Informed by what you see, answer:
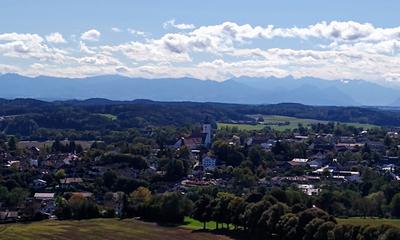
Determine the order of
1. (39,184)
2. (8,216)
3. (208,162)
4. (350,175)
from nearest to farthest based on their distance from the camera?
(8,216) → (39,184) → (350,175) → (208,162)

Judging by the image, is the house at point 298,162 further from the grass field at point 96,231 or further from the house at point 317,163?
the grass field at point 96,231

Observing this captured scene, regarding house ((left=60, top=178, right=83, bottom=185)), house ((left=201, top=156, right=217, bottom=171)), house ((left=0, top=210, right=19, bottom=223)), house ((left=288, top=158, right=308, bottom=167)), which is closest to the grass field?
house ((left=0, top=210, right=19, bottom=223))

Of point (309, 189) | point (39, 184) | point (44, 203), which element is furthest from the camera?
point (39, 184)

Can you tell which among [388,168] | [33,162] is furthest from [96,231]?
[388,168]

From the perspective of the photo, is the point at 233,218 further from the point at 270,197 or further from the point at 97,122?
the point at 97,122

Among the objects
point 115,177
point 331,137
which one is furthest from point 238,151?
point 331,137

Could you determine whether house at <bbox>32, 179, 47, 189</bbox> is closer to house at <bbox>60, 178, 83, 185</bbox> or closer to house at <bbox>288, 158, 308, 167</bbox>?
house at <bbox>60, 178, 83, 185</bbox>

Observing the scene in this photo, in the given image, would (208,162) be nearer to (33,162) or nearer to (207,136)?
(33,162)
